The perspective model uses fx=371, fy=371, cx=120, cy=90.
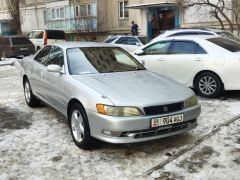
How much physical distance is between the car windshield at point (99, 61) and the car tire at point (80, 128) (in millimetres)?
731

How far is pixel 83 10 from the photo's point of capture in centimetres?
2912

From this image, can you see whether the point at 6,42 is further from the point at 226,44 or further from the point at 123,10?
the point at 226,44

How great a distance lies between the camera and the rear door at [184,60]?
27.1ft

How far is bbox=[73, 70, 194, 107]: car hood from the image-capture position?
4.66 m

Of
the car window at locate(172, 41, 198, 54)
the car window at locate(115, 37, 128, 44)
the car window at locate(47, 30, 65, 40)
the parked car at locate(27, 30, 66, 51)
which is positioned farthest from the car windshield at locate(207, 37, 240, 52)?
the car window at locate(47, 30, 65, 40)

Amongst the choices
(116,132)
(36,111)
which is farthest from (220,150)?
(36,111)

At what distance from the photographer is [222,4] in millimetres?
19078

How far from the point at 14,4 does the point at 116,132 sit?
83.5 ft

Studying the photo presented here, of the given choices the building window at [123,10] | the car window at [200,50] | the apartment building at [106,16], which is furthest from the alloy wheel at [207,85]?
the building window at [123,10]

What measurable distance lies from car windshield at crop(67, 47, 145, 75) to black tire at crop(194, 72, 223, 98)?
7.72ft

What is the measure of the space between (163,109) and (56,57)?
A: 2.38 meters

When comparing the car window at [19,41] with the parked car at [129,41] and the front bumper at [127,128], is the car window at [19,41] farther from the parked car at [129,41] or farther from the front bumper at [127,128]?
the front bumper at [127,128]

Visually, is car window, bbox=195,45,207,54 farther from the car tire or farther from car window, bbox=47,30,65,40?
car window, bbox=47,30,65,40

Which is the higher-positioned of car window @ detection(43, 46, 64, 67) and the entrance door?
the entrance door
